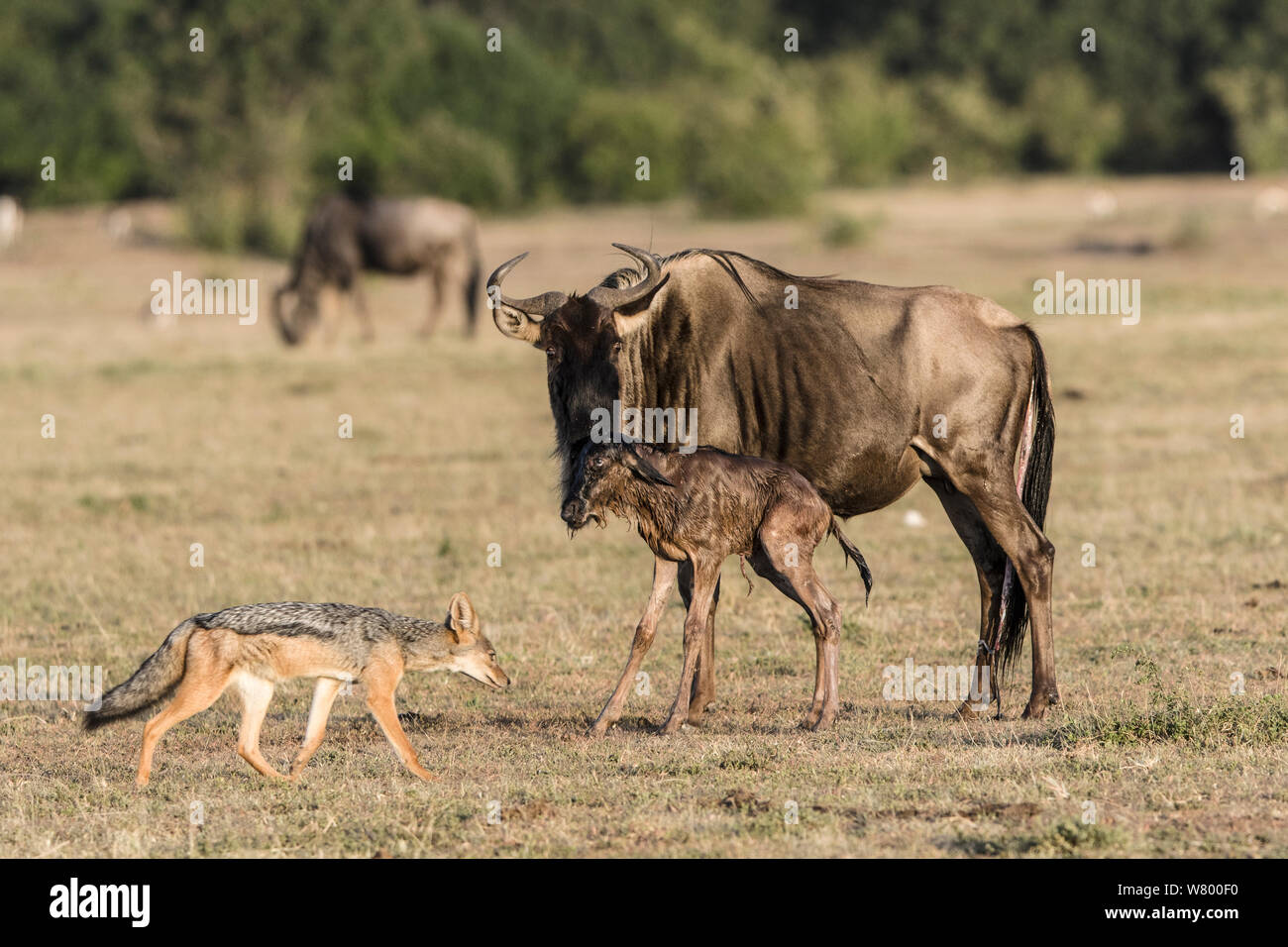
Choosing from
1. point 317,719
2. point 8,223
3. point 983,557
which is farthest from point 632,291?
point 8,223

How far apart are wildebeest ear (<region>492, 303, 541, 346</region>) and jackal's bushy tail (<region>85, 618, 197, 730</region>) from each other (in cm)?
230

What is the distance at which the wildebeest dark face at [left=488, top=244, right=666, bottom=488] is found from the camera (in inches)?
336

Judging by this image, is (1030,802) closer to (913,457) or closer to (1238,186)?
(913,457)

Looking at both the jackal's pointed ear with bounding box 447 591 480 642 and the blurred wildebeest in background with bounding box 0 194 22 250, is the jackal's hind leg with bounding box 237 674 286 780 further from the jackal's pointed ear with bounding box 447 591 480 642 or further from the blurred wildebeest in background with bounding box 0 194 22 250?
the blurred wildebeest in background with bounding box 0 194 22 250

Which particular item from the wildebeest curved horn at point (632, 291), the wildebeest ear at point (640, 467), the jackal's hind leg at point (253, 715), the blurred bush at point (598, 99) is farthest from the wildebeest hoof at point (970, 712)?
the blurred bush at point (598, 99)

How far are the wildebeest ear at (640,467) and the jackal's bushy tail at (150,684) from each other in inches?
84.1

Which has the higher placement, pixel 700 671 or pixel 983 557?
pixel 983 557

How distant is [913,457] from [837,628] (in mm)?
1122

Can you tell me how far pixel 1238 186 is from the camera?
49.4 meters

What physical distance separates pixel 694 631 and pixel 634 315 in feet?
5.48

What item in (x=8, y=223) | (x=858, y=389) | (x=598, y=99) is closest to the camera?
(x=858, y=389)

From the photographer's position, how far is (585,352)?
8.57m

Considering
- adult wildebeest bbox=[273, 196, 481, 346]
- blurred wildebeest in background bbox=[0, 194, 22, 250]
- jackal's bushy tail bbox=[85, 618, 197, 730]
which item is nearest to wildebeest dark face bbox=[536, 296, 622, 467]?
jackal's bushy tail bbox=[85, 618, 197, 730]

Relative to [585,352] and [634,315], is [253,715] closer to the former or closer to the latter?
[585,352]
